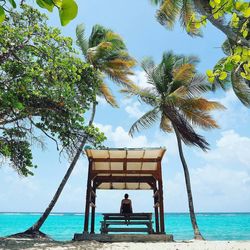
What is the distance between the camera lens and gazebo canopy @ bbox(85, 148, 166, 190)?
472 inches

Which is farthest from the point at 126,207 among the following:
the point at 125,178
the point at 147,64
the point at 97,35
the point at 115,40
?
the point at 97,35

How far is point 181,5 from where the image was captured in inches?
558

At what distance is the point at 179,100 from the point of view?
56.9ft

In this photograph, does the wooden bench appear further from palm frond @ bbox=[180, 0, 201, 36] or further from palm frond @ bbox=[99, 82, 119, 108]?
palm frond @ bbox=[99, 82, 119, 108]

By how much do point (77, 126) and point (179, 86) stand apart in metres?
7.95

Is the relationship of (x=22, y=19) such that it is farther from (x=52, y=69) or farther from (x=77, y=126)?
(x=77, y=126)

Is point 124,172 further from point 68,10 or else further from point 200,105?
point 68,10

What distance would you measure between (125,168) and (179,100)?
542 centimetres

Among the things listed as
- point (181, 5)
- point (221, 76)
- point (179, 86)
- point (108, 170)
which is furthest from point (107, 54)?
point (221, 76)

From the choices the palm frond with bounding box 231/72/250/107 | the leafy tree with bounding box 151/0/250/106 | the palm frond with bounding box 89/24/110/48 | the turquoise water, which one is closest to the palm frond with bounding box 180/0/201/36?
the leafy tree with bounding box 151/0/250/106

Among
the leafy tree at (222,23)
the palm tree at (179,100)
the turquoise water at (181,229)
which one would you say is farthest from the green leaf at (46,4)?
the turquoise water at (181,229)

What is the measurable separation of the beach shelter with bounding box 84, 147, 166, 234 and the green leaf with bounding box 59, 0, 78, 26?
10.6 metres

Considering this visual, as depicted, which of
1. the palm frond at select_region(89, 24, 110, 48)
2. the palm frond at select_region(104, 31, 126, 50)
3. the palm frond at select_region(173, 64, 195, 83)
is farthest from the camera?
the palm frond at select_region(89, 24, 110, 48)

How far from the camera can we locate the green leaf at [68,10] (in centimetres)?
108
